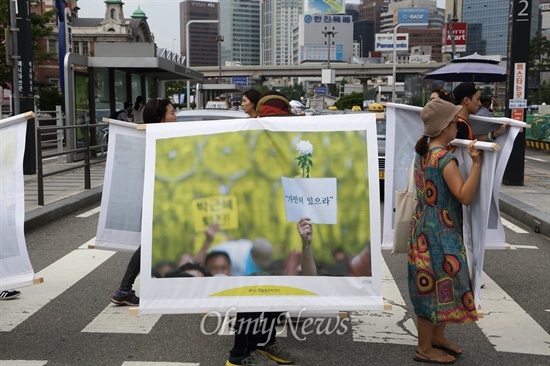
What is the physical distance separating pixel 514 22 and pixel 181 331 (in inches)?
455

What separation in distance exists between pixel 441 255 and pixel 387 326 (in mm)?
1212

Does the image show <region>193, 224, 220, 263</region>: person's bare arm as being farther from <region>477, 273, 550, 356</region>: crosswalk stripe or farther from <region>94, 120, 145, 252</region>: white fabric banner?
<region>477, 273, 550, 356</region>: crosswalk stripe

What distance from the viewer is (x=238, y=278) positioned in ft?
14.0

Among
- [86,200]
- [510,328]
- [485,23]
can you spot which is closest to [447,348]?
[510,328]

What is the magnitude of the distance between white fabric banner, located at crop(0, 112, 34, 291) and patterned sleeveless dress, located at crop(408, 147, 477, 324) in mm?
2609

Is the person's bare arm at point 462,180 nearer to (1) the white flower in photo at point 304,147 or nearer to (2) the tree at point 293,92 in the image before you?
(1) the white flower in photo at point 304,147

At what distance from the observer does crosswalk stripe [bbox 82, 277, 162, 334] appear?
5344mm

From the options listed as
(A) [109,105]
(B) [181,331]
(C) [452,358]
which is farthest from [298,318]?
(A) [109,105]

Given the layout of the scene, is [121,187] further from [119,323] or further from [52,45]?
[52,45]

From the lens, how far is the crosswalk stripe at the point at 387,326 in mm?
5133

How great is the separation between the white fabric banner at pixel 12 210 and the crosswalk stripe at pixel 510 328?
131 inches

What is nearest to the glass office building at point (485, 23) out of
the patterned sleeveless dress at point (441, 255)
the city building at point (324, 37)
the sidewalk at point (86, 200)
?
the city building at point (324, 37)

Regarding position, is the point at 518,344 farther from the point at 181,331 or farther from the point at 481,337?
the point at 181,331
